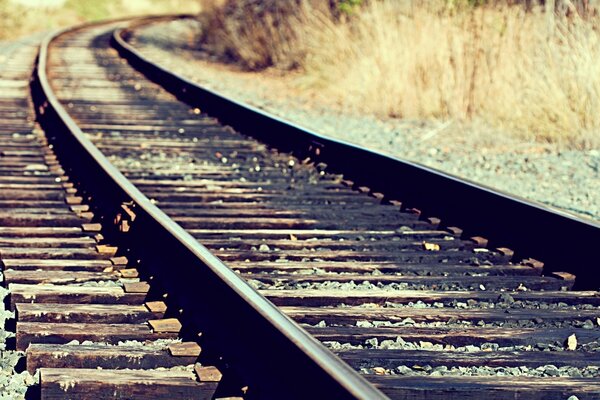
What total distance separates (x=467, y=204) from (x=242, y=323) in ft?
8.98

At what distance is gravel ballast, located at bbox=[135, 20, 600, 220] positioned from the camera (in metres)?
7.40

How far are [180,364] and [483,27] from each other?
29.5 ft

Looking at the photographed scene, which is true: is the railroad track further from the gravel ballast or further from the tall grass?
the tall grass

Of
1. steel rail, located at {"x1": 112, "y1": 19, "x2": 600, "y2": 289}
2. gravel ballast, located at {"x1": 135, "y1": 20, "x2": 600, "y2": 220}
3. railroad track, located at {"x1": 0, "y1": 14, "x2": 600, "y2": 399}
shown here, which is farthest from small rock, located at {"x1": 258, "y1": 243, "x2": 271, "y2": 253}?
gravel ballast, located at {"x1": 135, "y1": 20, "x2": 600, "y2": 220}

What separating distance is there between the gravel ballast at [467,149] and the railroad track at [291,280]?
115cm

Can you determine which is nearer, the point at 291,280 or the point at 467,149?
the point at 291,280

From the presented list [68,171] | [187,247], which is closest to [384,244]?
[187,247]

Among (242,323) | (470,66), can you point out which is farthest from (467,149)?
(242,323)

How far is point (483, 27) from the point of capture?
11.6 metres

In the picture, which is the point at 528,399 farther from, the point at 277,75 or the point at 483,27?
the point at 277,75

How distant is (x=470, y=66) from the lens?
11.4 metres

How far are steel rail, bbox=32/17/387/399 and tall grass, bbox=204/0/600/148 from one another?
515cm

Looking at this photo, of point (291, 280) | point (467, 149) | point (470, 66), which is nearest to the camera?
point (291, 280)

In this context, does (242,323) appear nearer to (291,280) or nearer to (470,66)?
(291,280)
